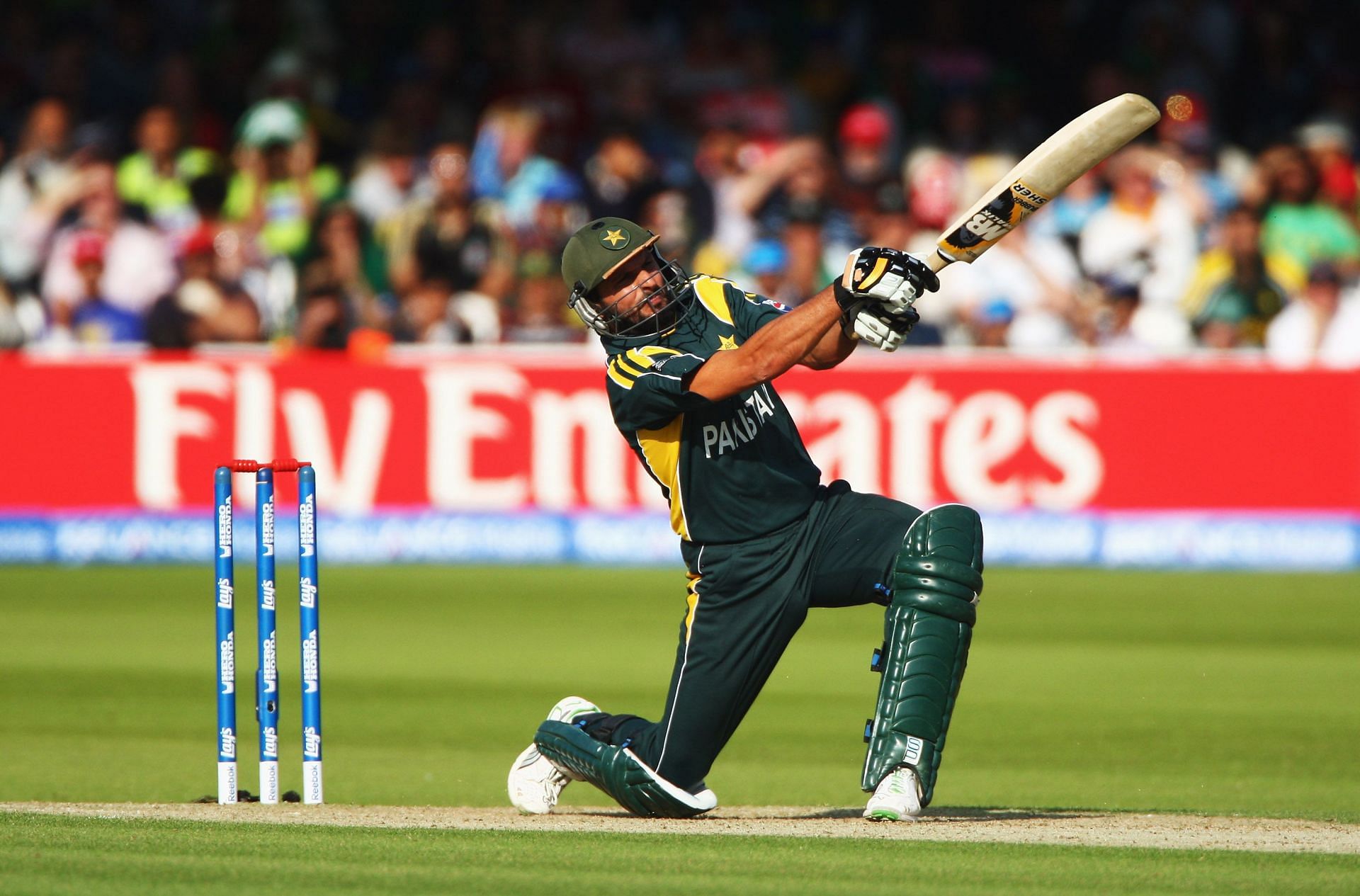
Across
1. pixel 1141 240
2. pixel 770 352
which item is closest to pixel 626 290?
pixel 770 352

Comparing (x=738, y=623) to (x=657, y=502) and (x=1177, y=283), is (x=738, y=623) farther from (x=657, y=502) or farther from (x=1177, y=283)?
(x=1177, y=283)

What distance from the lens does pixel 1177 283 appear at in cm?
1461

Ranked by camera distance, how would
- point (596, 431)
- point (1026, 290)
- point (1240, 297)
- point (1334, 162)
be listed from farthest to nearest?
point (1334, 162)
point (1026, 290)
point (1240, 297)
point (596, 431)

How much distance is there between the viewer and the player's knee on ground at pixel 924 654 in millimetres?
5387

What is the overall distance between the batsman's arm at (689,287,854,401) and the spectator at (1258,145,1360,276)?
10410 millimetres

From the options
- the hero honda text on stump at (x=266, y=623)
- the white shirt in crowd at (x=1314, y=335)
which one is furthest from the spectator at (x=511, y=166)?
the hero honda text on stump at (x=266, y=623)

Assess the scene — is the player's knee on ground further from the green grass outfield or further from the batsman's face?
the batsman's face

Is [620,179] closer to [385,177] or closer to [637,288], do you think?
[385,177]

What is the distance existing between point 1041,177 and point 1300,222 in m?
10.1

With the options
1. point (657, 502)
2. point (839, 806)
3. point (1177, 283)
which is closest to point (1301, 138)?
point (1177, 283)

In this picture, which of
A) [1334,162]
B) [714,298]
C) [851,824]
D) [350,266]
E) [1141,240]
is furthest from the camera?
[1334,162]

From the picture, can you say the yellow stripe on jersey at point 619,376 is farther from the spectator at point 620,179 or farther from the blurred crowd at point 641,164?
the spectator at point 620,179

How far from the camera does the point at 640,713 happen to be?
8.27m

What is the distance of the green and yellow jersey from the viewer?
5668 millimetres
